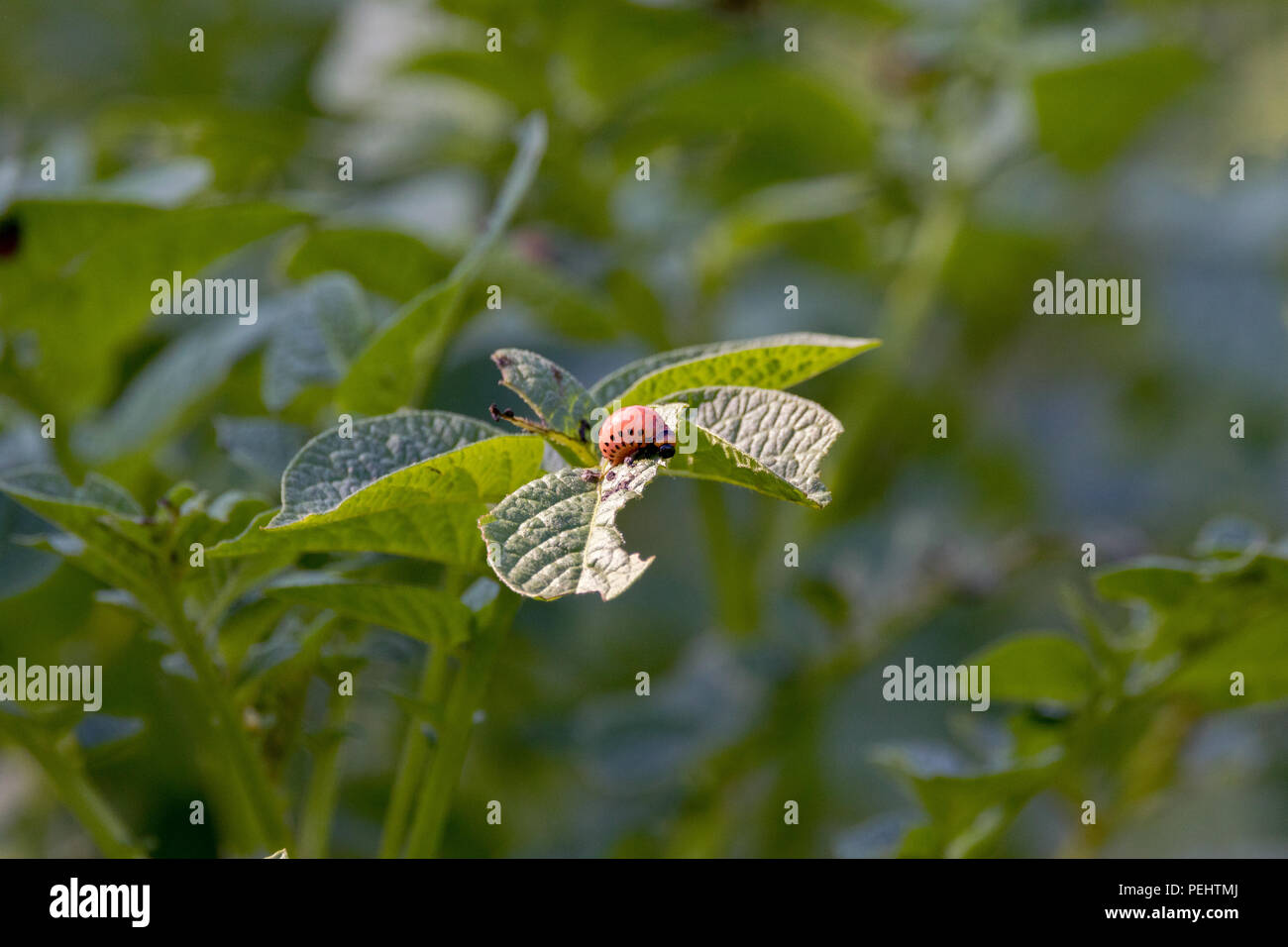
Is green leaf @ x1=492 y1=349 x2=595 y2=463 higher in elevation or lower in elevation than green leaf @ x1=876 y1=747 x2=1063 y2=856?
higher

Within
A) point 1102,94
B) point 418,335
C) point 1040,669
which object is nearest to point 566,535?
point 418,335

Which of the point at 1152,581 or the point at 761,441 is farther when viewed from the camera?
the point at 1152,581

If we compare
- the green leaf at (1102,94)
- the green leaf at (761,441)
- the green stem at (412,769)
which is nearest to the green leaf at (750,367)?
the green leaf at (761,441)

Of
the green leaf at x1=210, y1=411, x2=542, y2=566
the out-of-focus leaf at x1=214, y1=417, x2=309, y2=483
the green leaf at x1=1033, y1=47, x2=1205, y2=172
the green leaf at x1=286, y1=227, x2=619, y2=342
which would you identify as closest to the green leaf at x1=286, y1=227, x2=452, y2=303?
the green leaf at x1=286, y1=227, x2=619, y2=342

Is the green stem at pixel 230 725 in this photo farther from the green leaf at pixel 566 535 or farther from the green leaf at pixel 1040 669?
the green leaf at pixel 1040 669

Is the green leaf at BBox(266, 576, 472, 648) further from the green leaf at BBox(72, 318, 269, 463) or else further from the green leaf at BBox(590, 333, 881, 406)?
the green leaf at BBox(72, 318, 269, 463)

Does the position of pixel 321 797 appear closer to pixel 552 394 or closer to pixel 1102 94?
pixel 552 394
